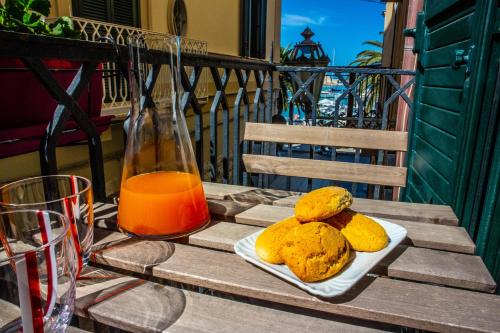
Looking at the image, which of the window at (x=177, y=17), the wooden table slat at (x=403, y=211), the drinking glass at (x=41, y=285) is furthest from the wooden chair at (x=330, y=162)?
the window at (x=177, y=17)

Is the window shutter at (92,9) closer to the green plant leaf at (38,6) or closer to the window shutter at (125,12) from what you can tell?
the window shutter at (125,12)

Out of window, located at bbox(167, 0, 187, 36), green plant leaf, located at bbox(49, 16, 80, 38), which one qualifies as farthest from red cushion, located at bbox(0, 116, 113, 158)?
window, located at bbox(167, 0, 187, 36)

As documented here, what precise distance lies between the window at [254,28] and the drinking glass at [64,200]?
20.5 feet

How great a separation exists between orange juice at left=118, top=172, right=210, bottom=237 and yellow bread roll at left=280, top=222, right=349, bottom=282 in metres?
0.27

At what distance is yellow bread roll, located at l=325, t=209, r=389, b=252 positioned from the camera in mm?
656

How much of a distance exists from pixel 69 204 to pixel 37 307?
0.24 metres

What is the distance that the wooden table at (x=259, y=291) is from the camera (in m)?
0.52

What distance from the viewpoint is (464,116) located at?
137 centimetres

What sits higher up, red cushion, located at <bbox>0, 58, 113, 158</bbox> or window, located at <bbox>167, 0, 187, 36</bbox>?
window, located at <bbox>167, 0, 187, 36</bbox>

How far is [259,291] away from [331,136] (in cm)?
111

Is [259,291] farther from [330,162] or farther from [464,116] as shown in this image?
[464,116]

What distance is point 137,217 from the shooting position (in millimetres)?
744

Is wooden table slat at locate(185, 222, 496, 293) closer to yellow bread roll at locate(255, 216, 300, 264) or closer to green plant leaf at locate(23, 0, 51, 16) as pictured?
yellow bread roll at locate(255, 216, 300, 264)

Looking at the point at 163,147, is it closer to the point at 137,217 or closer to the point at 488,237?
the point at 137,217
